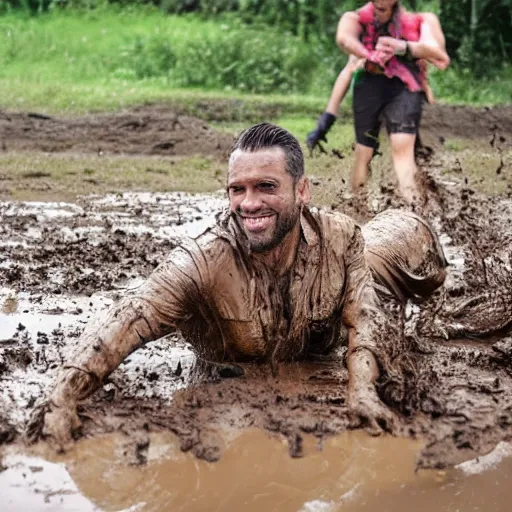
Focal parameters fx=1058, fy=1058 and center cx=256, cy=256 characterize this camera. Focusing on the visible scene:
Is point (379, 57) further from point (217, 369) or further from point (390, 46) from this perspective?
point (217, 369)

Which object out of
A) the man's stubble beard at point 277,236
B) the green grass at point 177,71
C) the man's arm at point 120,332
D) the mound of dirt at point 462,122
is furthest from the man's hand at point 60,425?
the green grass at point 177,71

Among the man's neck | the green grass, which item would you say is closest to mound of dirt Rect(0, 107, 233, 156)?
the green grass

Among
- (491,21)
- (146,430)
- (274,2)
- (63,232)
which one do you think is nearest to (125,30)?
(274,2)

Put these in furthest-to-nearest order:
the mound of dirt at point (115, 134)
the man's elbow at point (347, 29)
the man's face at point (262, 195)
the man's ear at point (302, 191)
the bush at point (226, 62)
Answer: the bush at point (226, 62) → the mound of dirt at point (115, 134) → the man's elbow at point (347, 29) → the man's ear at point (302, 191) → the man's face at point (262, 195)

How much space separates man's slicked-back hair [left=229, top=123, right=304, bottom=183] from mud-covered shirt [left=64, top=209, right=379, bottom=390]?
0.95ft

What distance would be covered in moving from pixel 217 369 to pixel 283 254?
58 centimetres

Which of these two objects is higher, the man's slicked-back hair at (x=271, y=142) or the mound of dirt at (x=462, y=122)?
the man's slicked-back hair at (x=271, y=142)

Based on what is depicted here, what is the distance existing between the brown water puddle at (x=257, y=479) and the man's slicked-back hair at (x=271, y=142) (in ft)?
3.51

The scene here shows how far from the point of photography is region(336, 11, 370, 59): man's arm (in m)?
7.50

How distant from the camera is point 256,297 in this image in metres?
4.27

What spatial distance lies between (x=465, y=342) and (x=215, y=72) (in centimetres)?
1111

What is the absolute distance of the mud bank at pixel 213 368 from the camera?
3.87 m

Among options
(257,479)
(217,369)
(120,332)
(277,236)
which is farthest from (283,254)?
(257,479)

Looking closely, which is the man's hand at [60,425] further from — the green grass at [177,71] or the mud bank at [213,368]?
the green grass at [177,71]
